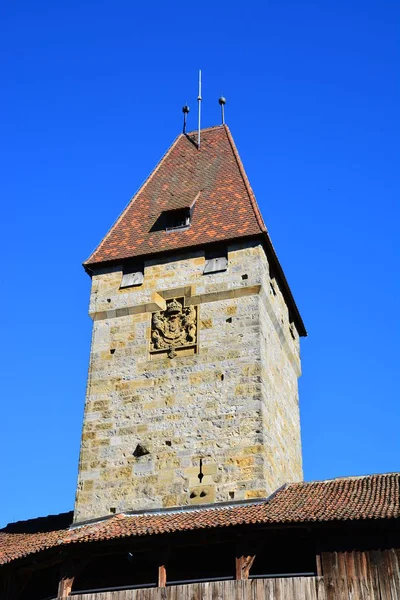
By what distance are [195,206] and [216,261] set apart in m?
2.05

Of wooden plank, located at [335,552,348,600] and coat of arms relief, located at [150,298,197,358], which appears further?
coat of arms relief, located at [150,298,197,358]

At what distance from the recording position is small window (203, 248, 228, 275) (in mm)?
17578

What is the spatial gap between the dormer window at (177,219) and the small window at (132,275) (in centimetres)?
114

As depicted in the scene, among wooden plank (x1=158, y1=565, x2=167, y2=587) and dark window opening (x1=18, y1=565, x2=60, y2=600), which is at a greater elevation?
dark window opening (x1=18, y1=565, x2=60, y2=600)

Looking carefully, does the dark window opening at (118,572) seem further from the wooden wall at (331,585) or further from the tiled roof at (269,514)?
the wooden wall at (331,585)

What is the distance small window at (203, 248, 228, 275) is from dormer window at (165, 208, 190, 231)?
1.18 m

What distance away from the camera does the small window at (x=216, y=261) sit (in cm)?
1758

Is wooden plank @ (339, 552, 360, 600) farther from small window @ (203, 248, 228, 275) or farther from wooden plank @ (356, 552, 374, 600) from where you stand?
small window @ (203, 248, 228, 275)

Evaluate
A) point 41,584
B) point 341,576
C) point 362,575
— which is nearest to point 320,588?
point 341,576

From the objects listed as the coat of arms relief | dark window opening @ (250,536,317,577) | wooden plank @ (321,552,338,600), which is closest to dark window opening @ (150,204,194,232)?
the coat of arms relief

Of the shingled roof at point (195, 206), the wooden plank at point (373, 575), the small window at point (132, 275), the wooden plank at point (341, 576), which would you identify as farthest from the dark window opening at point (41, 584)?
the shingled roof at point (195, 206)

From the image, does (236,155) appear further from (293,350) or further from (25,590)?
(25,590)

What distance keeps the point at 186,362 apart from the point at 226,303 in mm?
1422

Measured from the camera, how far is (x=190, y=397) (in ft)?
53.6
